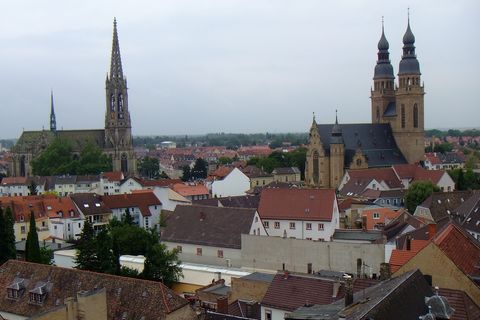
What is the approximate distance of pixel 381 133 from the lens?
352ft

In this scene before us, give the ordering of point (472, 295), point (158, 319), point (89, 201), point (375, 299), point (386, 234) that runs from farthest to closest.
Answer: point (89, 201) < point (386, 234) < point (158, 319) < point (472, 295) < point (375, 299)

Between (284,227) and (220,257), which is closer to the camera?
(220,257)

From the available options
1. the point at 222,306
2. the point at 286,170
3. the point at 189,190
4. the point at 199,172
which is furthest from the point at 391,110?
the point at 222,306

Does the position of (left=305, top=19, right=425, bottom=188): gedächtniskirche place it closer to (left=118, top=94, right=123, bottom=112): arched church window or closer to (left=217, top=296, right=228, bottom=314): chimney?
(left=118, top=94, right=123, bottom=112): arched church window

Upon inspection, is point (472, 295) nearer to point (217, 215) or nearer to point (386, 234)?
point (386, 234)

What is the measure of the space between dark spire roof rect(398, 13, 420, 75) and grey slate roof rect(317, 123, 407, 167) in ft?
32.0

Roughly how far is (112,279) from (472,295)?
16.8 meters

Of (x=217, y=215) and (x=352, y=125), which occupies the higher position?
(x=352, y=125)

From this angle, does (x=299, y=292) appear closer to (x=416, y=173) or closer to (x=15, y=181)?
(x=416, y=173)

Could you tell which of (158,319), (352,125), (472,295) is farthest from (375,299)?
(352,125)

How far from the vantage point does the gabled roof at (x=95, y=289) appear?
29953 mm

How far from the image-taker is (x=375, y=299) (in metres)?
19.5

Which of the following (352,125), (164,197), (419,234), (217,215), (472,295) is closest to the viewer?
(472,295)

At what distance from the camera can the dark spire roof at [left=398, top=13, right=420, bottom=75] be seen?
105938mm
